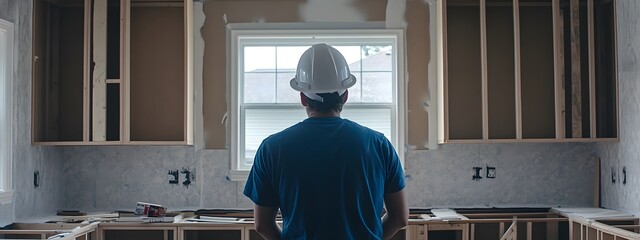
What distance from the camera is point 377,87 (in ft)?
19.6

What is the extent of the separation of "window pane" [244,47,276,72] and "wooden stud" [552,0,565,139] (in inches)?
87.4

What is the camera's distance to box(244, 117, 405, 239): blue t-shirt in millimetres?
2244

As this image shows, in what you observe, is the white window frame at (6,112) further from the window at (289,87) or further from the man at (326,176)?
the man at (326,176)

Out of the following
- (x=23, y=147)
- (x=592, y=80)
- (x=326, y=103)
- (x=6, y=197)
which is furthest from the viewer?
(x=592, y=80)

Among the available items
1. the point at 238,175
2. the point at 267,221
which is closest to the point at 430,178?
the point at 238,175

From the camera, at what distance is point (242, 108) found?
19.4 ft

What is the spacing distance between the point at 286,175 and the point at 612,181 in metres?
4.09

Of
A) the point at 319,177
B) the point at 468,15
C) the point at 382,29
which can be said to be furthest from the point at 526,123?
the point at 319,177

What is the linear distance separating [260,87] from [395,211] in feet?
11.9

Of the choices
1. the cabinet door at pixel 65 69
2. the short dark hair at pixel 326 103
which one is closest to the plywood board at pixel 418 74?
the cabinet door at pixel 65 69

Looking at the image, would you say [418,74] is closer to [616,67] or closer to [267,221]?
[616,67]

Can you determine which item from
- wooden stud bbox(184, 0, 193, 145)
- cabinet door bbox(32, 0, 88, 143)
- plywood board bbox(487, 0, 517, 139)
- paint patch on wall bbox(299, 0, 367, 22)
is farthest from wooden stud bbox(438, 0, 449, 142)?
cabinet door bbox(32, 0, 88, 143)

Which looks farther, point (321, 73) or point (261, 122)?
point (261, 122)

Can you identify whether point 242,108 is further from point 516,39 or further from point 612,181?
point 612,181
